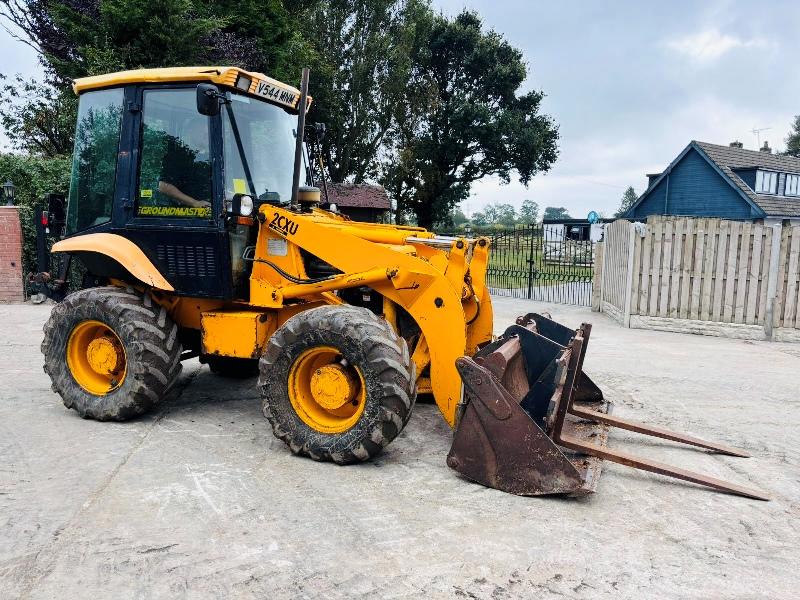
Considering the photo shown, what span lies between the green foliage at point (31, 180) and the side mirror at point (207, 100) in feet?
33.7

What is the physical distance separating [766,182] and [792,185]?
2164mm

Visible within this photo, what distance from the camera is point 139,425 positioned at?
A: 505 cm

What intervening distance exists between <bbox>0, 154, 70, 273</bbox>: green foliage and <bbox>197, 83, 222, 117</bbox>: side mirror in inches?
404

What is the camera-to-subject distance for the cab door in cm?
490

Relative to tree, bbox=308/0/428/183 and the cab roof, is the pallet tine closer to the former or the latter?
the cab roof

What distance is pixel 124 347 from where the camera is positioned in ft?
16.3

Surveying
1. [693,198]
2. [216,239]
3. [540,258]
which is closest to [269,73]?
[540,258]

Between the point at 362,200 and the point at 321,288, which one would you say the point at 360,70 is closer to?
the point at 362,200

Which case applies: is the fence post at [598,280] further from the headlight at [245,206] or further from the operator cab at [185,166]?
the headlight at [245,206]

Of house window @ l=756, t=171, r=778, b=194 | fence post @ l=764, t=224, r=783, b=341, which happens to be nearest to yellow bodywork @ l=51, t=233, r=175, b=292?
fence post @ l=764, t=224, r=783, b=341

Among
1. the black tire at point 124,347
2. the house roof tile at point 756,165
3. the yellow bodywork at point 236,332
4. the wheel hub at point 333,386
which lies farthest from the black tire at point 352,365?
the house roof tile at point 756,165

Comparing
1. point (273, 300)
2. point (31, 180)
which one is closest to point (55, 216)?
point (273, 300)

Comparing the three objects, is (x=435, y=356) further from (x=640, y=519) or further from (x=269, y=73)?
(x=269, y=73)

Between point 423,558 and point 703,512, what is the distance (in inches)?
68.7
